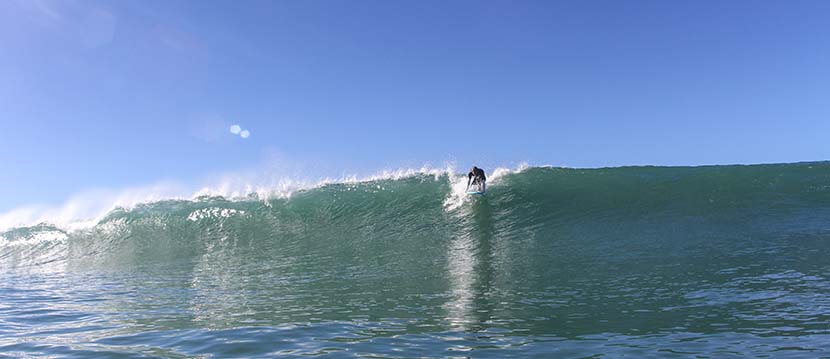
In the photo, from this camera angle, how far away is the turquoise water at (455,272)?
4398mm

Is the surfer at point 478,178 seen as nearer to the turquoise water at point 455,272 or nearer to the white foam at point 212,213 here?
the turquoise water at point 455,272

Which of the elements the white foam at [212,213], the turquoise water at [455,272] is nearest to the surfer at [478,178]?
the turquoise water at [455,272]

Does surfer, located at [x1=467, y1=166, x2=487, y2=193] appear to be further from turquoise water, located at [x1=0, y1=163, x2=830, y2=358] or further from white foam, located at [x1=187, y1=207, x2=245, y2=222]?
white foam, located at [x1=187, y1=207, x2=245, y2=222]

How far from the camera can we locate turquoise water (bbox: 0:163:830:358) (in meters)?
4.40

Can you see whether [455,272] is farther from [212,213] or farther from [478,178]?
[212,213]

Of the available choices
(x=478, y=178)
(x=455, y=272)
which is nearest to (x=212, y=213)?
(x=478, y=178)

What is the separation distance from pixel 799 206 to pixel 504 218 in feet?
20.9

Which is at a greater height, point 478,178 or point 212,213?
point 478,178

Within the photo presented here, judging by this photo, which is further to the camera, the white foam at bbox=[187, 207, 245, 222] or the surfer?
the white foam at bbox=[187, 207, 245, 222]

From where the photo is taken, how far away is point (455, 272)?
7895 millimetres

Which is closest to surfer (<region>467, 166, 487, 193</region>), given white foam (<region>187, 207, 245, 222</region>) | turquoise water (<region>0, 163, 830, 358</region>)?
turquoise water (<region>0, 163, 830, 358</region>)

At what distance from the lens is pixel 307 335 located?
4.64 meters


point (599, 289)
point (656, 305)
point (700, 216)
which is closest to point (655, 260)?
point (599, 289)

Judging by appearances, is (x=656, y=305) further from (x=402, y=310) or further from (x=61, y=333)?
(x=61, y=333)
